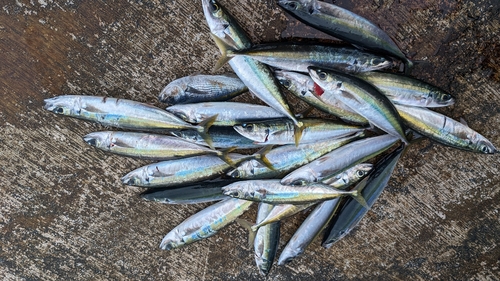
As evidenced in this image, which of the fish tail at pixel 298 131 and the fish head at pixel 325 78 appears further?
the fish tail at pixel 298 131

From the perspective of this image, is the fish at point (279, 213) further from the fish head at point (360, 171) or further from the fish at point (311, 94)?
the fish at point (311, 94)

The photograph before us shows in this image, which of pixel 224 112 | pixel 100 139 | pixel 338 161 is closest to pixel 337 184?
pixel 338 161

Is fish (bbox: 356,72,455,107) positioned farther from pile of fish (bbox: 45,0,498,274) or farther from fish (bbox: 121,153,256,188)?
fish (bbox: 121,153,256,188)

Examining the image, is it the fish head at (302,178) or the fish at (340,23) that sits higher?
the fish at (340,23)

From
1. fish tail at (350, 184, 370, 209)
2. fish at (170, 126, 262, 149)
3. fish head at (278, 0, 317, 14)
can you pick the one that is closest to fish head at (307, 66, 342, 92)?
fish head at (278, 0, 317, 14)

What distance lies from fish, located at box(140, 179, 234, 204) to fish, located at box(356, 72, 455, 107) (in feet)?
5.01

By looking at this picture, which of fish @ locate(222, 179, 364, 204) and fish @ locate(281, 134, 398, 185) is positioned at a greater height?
fish @ locate(281, 134, 398, 185)

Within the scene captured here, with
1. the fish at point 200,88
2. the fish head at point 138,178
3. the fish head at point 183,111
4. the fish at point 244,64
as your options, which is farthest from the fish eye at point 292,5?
the fish head at point 138,178

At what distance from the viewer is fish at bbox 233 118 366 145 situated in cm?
288

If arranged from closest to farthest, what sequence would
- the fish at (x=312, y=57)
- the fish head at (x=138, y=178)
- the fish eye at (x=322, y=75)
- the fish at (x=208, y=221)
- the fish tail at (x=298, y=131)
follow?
the fish eye at (x=322, y=75), the fish at (x=312, y=57), the fish tail at (x=298, y=131), the fish head at (x=138, y=178), the fish at (x=208, y=221)

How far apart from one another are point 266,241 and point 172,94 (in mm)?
1603

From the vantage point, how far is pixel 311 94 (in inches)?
115

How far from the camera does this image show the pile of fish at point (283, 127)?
2816 mm

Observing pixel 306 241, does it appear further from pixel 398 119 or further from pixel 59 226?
pixel 59 226
